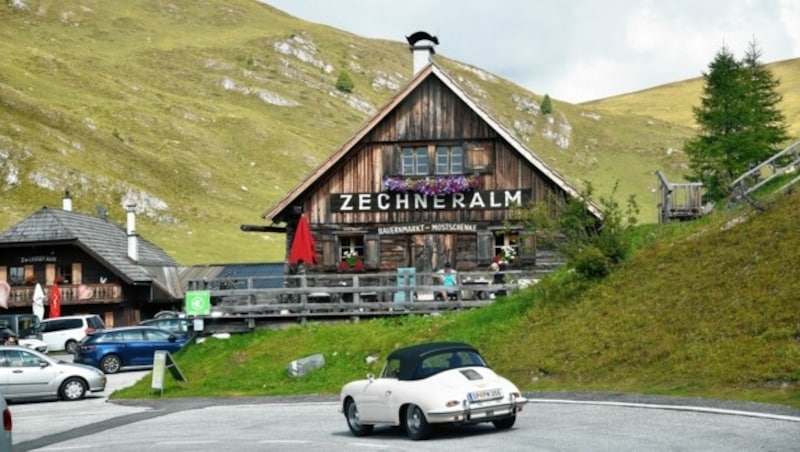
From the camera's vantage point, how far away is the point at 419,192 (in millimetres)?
42688

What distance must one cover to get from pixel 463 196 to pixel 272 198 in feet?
346

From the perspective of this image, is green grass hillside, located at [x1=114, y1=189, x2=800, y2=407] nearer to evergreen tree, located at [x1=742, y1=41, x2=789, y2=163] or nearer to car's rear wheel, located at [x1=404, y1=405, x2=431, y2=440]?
car's rear wheel, located at [x1=404, y1=405, x2=431, y2=440]

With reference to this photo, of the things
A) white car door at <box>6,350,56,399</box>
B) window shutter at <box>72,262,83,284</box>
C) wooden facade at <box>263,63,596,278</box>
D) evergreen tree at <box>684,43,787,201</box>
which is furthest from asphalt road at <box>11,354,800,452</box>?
window shutter at <box>72,262,83,284</box>

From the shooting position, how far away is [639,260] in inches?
1224

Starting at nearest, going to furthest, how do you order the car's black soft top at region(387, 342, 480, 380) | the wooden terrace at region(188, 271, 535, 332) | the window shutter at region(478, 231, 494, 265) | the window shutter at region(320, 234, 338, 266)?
the car's black soft top at region(387, 342, 480, 380) < the wooden terrace at region(188, 271, 535, 332) < the window shutter at region(478, 231, 494, 265) < the window shutter at region(320, 234, 338, 266)

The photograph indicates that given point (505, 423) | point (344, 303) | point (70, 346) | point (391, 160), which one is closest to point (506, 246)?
point (391, 160)

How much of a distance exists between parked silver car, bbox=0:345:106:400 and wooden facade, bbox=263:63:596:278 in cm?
1067

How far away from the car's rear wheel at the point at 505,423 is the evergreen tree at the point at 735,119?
40.8 m

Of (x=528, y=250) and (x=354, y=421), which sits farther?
(x=528, y=250)

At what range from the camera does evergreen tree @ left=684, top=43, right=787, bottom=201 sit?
202ft

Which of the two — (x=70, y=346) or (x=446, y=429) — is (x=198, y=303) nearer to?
(x=446, y=429)

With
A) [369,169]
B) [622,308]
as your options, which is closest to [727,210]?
[622,308]

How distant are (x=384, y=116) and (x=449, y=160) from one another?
9.81ft

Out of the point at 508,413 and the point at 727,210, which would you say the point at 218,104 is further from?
the point at 508,413
